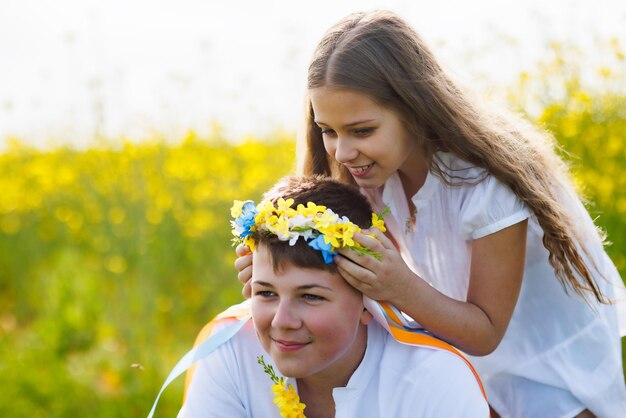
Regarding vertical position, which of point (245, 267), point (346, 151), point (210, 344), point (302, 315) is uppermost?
point (346, 151)

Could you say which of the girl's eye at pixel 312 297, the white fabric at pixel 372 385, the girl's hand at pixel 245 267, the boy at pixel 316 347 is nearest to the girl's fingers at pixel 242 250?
the girl's hand at pixel 245 267

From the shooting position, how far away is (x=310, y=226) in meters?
2.35

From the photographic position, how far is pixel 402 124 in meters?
2.66

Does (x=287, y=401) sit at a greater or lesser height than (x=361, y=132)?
lesser

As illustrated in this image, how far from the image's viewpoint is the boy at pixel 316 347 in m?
2.33

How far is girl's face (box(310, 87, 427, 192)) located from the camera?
257 centimetres

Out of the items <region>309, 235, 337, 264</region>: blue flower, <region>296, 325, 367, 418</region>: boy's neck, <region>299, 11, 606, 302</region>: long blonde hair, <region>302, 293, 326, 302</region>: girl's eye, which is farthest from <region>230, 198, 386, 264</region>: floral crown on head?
<region>299, 11, 606, 302</region>: long blonde hair

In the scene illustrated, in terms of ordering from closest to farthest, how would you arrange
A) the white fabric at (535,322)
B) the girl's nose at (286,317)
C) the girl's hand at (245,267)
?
the girl's nose at (286,317) → the girl's hand at (245,267) → the white fabric at (535,322)

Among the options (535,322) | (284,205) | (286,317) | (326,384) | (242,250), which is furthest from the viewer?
→ (535,322)

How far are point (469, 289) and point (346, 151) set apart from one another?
61 cm

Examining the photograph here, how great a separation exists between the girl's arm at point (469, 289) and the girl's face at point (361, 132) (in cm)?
28

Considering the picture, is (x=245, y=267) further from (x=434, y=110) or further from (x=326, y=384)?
(x=434, y=110)

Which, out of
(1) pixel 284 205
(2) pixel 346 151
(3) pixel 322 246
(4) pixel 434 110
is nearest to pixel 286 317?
(3) pixel 322 246

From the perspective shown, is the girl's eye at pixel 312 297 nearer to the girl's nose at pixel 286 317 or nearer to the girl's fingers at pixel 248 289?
the girl's nose at pixel 286 317
